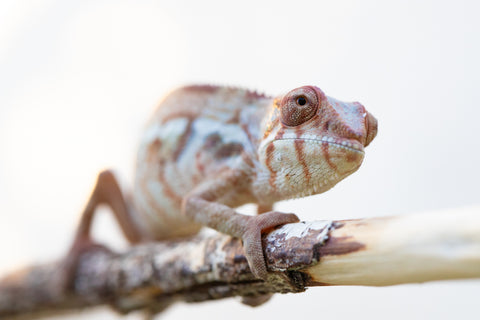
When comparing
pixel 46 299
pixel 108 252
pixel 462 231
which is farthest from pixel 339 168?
pixel 46 299

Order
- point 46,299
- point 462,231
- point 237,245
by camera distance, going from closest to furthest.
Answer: point 462,231 → point 237,245 → point 46,299

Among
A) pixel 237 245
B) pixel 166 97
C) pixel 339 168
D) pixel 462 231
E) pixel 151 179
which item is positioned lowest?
pixel 462 231

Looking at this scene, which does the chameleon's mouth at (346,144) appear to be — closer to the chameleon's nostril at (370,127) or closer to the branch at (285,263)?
the chameleon's nostril at (370,127)

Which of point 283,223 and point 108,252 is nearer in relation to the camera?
point 283,223

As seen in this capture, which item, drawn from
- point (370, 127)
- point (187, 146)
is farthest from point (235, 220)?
point (187, 146)

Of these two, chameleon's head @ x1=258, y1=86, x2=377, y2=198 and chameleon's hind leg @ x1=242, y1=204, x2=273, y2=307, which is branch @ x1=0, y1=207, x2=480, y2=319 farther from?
chameleon's head @ x1=258, y1=86, x2=377, y2=198

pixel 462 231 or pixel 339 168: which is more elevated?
pixel 339 168

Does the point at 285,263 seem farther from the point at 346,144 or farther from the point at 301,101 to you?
the point at 301,101

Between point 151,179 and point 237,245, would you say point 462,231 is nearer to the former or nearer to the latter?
point 237,245
